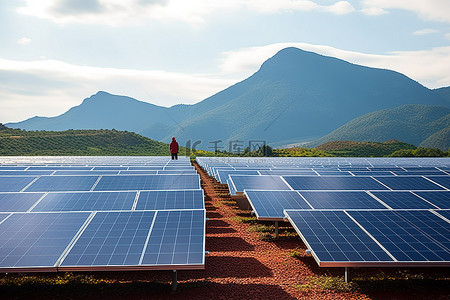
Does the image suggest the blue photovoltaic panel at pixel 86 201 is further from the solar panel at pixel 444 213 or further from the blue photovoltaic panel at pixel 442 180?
the blue photovoltaic panel at pixel 442 180

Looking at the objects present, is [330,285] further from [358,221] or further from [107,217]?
[107,217]

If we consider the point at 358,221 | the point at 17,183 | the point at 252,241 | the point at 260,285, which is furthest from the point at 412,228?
the point at 17,183

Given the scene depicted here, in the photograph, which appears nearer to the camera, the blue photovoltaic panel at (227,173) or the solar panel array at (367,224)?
the solar panel array at (367,224)

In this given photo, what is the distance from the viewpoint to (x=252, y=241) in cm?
1077

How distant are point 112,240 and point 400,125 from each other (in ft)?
473

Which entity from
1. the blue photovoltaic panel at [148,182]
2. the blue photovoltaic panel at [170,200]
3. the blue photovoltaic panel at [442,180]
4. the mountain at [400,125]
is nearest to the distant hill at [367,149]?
the mountain at [400,125]

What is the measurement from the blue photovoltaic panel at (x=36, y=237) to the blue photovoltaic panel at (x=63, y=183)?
559cm

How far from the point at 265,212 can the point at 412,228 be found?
3594mm

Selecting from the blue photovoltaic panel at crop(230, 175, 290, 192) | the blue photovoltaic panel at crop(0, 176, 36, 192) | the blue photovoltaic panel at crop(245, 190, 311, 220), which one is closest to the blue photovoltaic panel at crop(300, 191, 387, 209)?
the blue photovoltaic panel at crop(245, 190, 311, 220)

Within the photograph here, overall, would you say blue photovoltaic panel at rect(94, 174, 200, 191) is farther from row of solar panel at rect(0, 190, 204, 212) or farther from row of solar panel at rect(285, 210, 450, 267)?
row of solar panel at rect(285, 210, 450, 267)

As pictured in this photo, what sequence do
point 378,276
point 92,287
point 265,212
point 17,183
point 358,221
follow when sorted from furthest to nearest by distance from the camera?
point 17,183
point 265,212
point 358,221
point 378,276
point 92,287

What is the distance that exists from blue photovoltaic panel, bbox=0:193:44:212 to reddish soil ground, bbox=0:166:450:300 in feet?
9.70

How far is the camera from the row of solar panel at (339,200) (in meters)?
10.4

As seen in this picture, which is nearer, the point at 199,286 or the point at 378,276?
the point at 199,286
